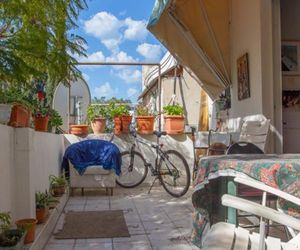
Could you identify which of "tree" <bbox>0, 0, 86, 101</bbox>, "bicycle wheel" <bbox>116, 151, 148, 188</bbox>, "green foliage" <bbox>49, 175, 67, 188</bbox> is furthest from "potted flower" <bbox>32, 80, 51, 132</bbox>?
"bicycle wheel" <bbox>116, 151, 148, 188</bbox>

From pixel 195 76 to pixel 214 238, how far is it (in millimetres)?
5545

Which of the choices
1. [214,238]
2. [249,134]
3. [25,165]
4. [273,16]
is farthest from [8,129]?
[273,16]

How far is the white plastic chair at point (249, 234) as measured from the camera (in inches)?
63.3

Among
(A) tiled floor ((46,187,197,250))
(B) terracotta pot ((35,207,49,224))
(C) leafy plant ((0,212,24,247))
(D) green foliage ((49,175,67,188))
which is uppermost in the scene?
(D) green foliage ((49,175,67,188))

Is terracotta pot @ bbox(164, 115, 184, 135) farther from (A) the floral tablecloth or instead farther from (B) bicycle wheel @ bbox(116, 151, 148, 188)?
(A) the floral tablecloth

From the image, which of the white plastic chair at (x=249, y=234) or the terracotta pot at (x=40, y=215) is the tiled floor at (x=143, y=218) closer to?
the terracotta pot at (x=40, y=215)

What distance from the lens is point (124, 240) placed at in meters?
3.73

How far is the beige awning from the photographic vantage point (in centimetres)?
620

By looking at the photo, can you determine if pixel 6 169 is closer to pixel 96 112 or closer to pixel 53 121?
pixel 53 121

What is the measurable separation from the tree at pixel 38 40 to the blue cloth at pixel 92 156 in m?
2.46

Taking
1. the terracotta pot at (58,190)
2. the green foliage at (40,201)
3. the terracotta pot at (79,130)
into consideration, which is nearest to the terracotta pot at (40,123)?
the terracotta pot at (58,190)

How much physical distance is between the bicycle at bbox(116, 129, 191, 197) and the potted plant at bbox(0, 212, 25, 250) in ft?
11.3

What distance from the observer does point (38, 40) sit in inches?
134

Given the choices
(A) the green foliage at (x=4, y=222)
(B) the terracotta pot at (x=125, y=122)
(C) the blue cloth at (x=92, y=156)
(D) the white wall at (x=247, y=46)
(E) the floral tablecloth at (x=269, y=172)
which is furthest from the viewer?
(B) the terracotta pot at (x=125, y=122)
